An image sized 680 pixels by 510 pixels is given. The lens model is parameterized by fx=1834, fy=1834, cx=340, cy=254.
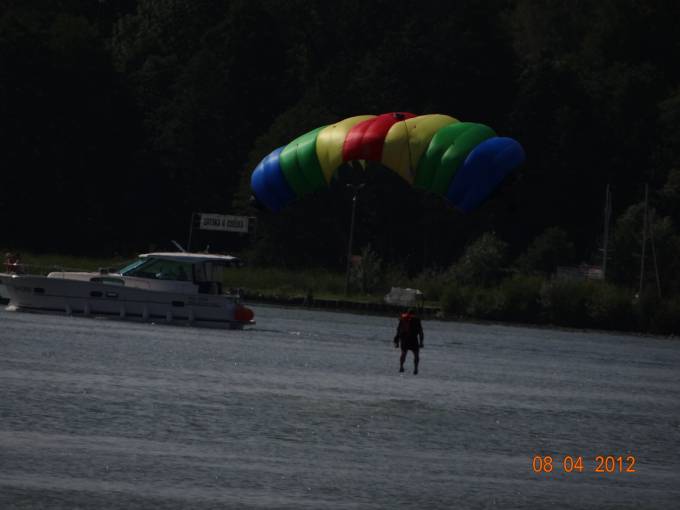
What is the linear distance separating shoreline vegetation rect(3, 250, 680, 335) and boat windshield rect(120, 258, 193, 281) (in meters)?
29.9

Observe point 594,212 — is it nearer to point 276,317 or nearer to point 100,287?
point 276,317

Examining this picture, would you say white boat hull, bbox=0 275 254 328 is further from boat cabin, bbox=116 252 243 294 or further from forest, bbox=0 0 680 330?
forest, bbox=0 0 680 330

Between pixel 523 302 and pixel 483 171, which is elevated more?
pixel 483 171

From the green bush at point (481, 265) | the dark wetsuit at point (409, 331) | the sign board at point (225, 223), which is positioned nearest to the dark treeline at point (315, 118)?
the green bush at point (481, 265)

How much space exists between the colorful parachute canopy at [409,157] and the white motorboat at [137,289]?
11.4ft

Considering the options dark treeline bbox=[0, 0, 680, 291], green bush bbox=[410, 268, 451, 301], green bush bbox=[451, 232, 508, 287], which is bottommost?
green bush bbox=[410, 268, 451, 301]

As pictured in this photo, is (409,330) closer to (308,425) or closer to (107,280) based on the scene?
(308,425)

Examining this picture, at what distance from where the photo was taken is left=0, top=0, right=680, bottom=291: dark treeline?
115 m

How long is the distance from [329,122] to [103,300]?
50.9 meters

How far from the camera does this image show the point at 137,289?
2525 inches

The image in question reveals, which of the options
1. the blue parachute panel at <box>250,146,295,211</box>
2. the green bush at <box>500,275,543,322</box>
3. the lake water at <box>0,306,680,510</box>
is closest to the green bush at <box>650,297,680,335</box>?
the green bush at <box>500,275,543,322</box>

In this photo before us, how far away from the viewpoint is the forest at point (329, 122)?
11362 centimetres

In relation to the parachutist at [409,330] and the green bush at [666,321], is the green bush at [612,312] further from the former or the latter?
the parachutist at [409,330]

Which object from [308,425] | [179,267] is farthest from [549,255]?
[308,425]
